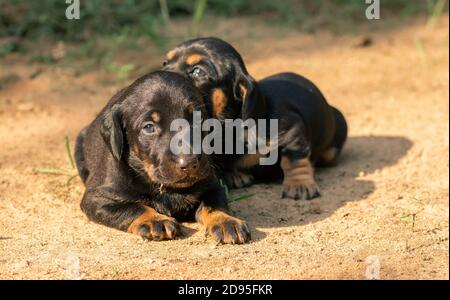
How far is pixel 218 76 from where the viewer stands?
6711 mm

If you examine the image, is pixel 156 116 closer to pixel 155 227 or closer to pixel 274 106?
pixel 155 227

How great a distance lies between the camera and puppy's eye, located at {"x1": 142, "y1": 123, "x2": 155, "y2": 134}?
5605 millimetres

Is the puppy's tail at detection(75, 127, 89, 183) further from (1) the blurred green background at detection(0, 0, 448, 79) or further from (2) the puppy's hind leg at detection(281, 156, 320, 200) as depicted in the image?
(1) the blurred green background at detection(0, 0, 448, 79)

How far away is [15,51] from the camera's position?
10.1 m

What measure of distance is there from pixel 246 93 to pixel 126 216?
160 cm

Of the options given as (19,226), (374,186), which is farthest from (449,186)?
(19,226)

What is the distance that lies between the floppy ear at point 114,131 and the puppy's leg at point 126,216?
31 cm

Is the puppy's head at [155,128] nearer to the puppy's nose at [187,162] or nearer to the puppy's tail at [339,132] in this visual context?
the puppy's nose at [187,162]

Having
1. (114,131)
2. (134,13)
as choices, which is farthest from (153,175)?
(134,13)

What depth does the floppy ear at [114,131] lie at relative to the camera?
5.74m

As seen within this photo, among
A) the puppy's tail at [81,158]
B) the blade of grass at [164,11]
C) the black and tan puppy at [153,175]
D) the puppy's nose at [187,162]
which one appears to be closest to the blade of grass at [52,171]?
the puppy's tail at [81,158]

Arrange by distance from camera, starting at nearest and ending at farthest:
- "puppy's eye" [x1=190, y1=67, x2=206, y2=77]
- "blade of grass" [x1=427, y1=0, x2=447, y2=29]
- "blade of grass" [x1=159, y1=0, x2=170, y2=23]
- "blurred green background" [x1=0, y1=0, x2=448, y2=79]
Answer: "puppy's eye" [x1=190, y1=67, x2=206, y2=77] → "blurred green background" [x1=0, y1=0, x2=448, y2=79] → "blade of grass" [x1=159, y1=0, x2=170, y2=23] → "blade of grass" [x1=427, y1=0, x2=447, y2=29]

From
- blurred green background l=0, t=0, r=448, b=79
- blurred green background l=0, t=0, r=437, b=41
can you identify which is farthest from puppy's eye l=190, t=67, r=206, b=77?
blurred green background l=0, t=0, r=437, b=41

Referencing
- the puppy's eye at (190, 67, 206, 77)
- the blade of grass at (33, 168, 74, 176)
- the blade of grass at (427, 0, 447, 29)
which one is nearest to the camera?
the puppy's eye at (190, 67, 206, 77)
